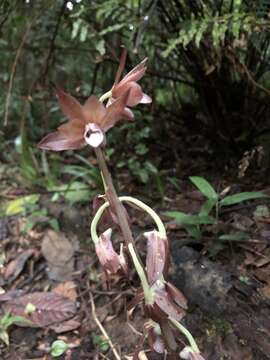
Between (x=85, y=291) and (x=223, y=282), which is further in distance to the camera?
(x=85, y=291)

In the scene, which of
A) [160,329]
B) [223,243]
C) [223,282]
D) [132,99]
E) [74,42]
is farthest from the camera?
[74,42]

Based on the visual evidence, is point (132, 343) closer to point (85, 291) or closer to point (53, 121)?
point (85, 291)

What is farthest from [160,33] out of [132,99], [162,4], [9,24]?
[132,99]

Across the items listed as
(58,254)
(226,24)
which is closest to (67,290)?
(58,254)

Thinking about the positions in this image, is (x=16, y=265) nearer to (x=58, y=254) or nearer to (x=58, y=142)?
(x=58, y=254)

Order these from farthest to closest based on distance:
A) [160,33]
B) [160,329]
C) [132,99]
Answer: [160,33] → [160,329] → [132,99]

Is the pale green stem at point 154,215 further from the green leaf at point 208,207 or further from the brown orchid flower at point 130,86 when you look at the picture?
the green leaf at point 208,207
